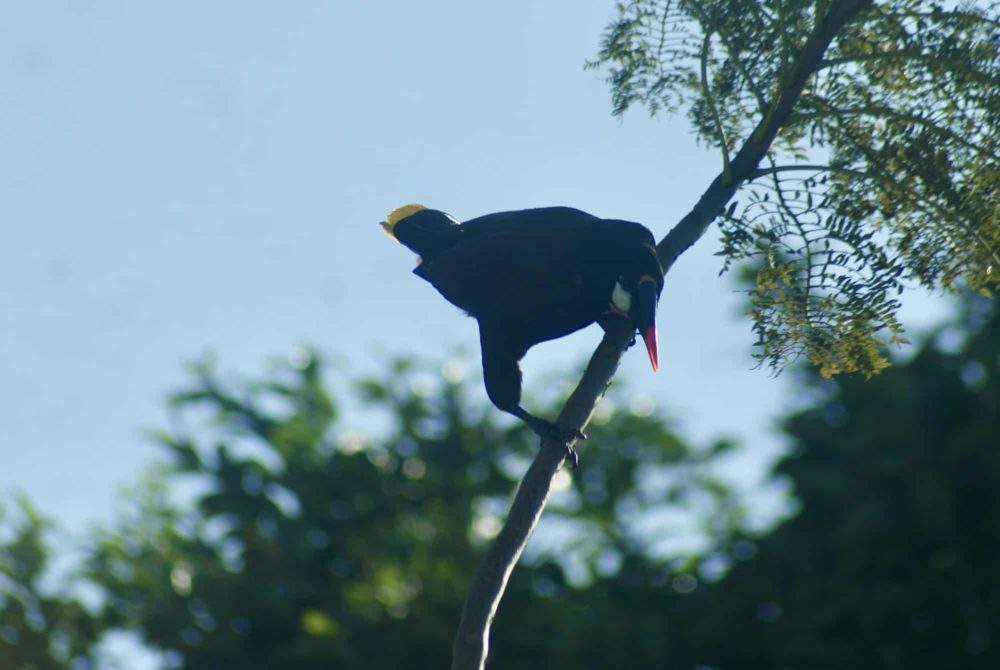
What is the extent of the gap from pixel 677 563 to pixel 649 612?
0.70 meters

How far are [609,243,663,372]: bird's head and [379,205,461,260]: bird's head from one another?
789 millimetres

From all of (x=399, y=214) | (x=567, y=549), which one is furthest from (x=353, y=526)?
(x=399, y=214)

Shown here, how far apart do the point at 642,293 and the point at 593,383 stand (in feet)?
2.49

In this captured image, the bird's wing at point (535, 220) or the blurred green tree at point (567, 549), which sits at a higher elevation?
the blurred green tree at point (567, 549)

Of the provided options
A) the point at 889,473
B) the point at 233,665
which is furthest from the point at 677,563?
the point at 233,665

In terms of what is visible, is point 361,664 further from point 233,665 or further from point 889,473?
point 889,473

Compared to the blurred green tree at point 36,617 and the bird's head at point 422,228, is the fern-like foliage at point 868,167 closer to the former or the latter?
the bird's head at point 422,228

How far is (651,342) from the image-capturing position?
3607mm

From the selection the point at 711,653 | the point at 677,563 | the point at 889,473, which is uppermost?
the point at 889,473

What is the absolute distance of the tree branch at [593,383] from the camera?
230 centimetres

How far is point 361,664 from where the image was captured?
1126 cm

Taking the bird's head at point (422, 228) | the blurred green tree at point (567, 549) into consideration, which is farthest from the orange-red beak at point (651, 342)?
the blurred green tree at point (567, 549)

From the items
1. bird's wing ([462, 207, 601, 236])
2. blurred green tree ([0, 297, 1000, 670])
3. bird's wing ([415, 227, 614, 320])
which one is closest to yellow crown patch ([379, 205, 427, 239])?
bird's wing ([462, 207, 601, 236])

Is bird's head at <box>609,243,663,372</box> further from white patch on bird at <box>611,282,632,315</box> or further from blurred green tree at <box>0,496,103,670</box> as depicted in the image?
blurred green tree at <box>0,496,103,670</box>
